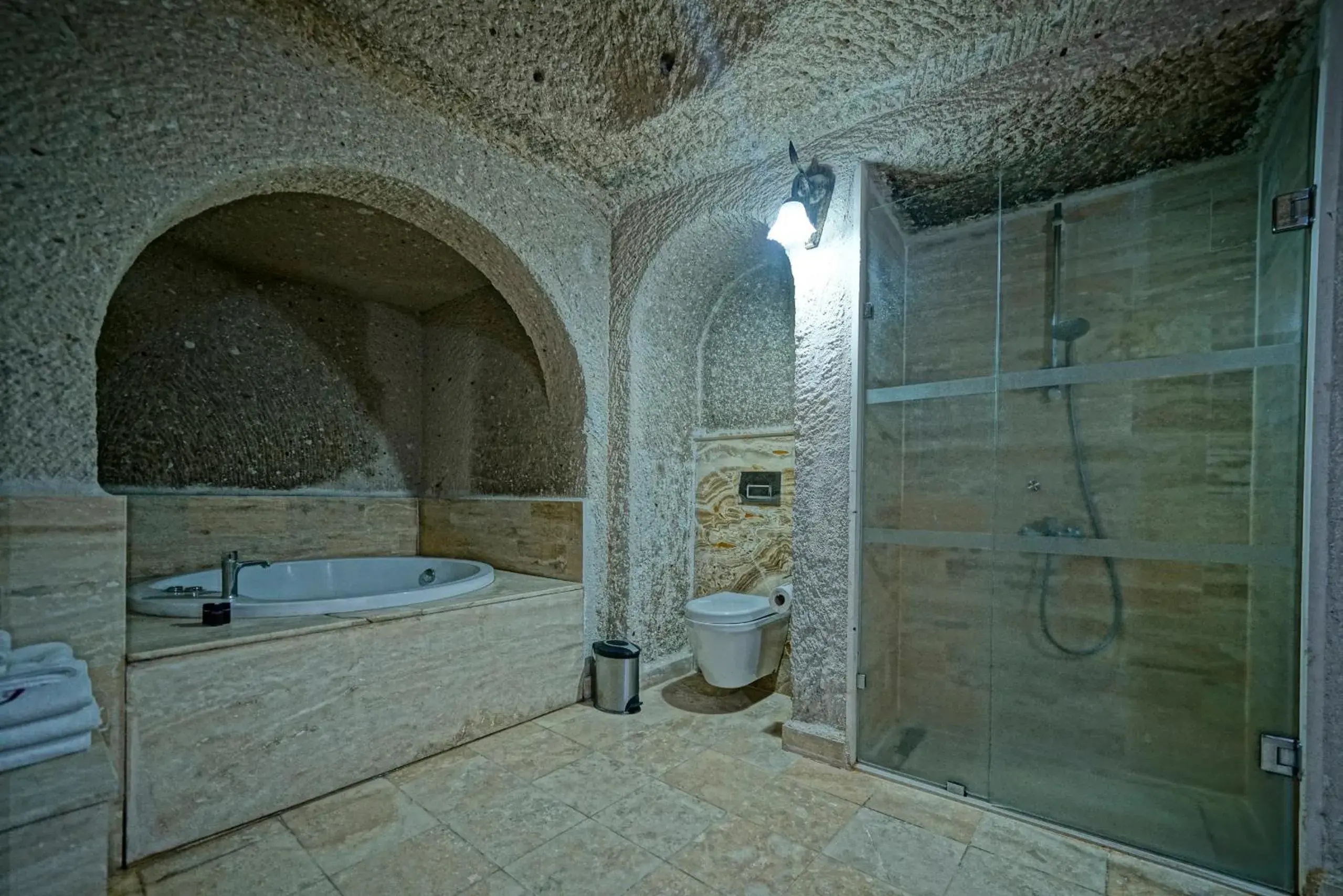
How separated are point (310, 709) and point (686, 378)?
2.03 metres

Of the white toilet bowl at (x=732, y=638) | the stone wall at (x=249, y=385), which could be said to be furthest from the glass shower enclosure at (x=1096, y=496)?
the stone wall at (x=249, y=385)

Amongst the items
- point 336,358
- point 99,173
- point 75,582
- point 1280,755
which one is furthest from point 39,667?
point 1280,755

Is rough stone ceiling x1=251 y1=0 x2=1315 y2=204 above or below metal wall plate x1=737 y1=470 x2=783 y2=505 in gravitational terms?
above

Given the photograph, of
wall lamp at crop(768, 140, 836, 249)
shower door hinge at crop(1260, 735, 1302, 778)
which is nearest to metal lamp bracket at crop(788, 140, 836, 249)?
wall lamp at crop(768, 140, 836, 249)

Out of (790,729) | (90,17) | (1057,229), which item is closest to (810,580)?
(790,729)

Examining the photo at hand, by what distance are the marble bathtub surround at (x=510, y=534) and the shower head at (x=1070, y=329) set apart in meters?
1.88

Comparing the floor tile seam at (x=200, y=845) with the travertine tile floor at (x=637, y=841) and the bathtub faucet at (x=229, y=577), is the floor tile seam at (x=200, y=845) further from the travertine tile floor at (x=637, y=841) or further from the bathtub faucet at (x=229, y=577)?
the bathtub faucet at (x=229, y=577)

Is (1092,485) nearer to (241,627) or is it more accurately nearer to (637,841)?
(637,841)

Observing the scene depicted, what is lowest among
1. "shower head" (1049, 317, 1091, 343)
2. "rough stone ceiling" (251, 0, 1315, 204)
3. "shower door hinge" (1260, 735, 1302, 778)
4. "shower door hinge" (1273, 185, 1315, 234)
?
"shower door hinge" (1260, 735, 1302, 778)

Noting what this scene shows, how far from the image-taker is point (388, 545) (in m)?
3.17

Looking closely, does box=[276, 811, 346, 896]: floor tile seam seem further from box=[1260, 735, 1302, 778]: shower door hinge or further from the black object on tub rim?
box=[1260, 735, 1302, 778]: shower door hinge

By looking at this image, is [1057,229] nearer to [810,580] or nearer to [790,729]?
[810,580]

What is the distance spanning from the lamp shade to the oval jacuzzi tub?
1.75 metres

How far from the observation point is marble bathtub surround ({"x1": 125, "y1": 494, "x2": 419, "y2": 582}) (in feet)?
7.83
